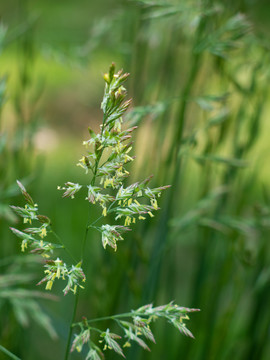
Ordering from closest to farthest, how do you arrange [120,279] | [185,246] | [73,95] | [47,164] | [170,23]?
1. [120,279]
2. [170,23]
3. [185,246]
4. [47,164]
5. [73,95]

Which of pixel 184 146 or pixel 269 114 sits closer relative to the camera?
pixel 184 146

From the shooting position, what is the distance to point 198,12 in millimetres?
578

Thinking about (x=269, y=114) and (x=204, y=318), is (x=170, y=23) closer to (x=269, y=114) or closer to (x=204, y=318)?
(x=204, y=318)

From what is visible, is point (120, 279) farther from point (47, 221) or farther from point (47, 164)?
point (47, 164)

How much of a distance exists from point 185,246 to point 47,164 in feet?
2.48

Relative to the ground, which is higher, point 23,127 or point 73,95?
point 73,95

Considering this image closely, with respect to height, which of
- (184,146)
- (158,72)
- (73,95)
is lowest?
(184,146)

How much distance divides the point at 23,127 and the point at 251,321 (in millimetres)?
489

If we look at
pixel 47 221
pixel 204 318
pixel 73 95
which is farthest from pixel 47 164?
pixel 47 221

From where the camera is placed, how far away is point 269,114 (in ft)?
8.14

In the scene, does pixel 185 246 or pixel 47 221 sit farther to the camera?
pixel 185 246

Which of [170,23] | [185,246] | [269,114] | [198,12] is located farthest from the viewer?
[269,114]

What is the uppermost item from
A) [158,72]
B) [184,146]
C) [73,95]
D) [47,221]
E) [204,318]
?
[73,95]

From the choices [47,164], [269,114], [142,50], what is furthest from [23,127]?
[269,114]
